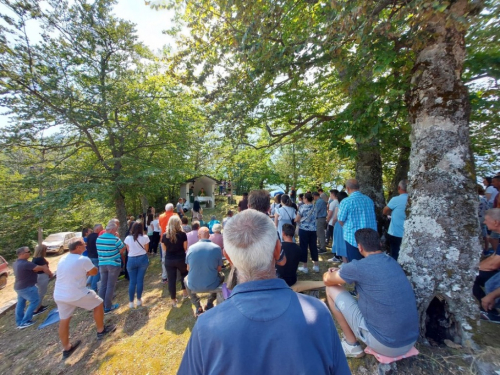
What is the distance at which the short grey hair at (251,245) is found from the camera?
1.19m

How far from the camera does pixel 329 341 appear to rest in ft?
3.38

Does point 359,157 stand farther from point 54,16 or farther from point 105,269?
point 54,16

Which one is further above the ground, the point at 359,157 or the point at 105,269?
the point at 359,157

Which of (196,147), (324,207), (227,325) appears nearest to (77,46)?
(196,147)

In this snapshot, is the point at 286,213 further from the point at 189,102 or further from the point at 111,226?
the point at 189,102

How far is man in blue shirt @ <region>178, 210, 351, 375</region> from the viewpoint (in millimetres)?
917

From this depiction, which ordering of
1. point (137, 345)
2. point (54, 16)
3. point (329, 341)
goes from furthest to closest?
point (54, 16)
point (137, 345)
point (329, 341)

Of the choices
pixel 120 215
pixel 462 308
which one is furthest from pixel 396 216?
pixel 120 215

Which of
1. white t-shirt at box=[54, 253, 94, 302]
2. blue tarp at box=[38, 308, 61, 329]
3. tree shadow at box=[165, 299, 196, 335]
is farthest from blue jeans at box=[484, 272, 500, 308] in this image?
blue tarp at box=[38, 308, 61, 329]

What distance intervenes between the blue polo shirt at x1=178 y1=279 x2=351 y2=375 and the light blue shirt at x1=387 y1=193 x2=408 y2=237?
386 centimetres

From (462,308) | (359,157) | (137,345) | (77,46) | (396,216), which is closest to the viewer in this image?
(462,308)

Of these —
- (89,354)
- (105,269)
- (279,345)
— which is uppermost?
(279,345)

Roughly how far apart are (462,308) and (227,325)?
299 centimetres

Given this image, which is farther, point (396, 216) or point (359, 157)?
point (359, 157)
